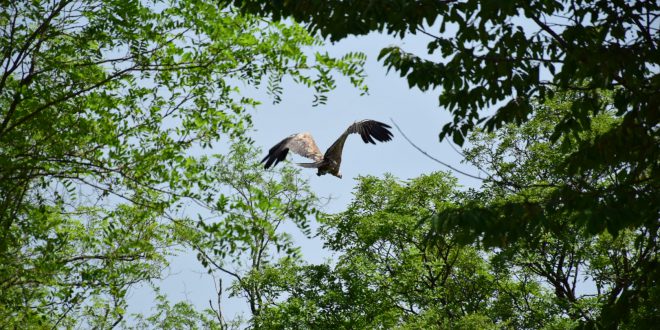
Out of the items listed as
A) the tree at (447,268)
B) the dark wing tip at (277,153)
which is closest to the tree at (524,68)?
the dark wing tip at (277,153)

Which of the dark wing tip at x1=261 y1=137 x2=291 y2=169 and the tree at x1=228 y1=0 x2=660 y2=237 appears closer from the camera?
the tree at x1=228 y1=0 x2=660 y2=237

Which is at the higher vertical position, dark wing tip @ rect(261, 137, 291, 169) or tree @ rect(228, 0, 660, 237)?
dark wing tip @ rect(261, 137, 291, 169)

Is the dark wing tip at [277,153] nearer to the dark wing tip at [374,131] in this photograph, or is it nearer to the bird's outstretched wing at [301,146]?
the bird's outstretched wing at [301,146]

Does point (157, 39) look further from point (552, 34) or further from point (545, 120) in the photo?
point (545, 120)

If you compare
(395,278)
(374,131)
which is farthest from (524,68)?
(395,278)

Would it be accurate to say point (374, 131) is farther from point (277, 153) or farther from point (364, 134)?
point (277, 153)

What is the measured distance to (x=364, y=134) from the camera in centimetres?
1016

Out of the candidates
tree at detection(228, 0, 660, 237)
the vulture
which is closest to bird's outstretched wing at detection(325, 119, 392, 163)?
the vulture

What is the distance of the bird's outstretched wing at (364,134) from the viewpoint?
1006 cm

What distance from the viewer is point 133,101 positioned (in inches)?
316

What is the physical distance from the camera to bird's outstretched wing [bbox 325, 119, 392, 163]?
10.1 metres

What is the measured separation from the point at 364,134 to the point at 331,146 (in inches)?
18.9

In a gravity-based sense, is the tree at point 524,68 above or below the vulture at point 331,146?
below

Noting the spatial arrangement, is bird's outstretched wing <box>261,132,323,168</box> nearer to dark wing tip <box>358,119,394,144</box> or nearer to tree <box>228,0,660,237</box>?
dark wing tip <box>358,119,394,144</box>
